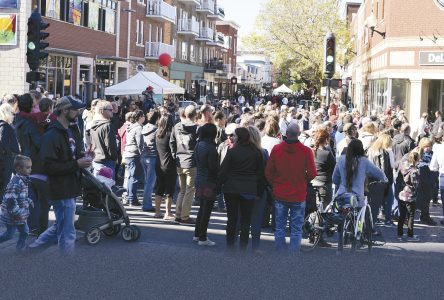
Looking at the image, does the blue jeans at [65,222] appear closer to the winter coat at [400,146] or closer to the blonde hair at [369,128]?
the blonde hair at [369,128]

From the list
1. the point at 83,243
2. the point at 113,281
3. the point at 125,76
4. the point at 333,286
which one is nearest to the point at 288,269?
the point at 333,286

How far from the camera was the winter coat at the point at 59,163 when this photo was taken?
23.2 feet

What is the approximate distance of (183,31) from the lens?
5841cm

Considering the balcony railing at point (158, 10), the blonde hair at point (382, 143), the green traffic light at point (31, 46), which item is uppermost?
the balcony railing at point (158, 10)

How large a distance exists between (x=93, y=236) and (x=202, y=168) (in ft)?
5.95

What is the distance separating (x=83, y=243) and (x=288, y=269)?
10.7ft

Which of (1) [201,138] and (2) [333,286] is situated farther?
(1) [201,138]

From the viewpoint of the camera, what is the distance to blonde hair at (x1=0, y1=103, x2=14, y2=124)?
997 centimetres

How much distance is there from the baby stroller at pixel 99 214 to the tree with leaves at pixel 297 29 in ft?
127

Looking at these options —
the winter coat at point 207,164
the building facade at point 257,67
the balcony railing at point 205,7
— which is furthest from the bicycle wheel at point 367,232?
the building facade at point 257,67

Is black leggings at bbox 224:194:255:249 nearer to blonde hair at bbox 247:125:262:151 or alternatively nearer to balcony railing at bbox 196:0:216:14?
blonde hair at bbox 247:125:262:151

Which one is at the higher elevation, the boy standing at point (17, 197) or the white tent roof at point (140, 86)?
the white tent roof at point (140, 86)

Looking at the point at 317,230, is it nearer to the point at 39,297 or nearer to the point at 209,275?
the point at 209,275

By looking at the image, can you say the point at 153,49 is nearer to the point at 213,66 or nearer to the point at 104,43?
the point at 104,43
